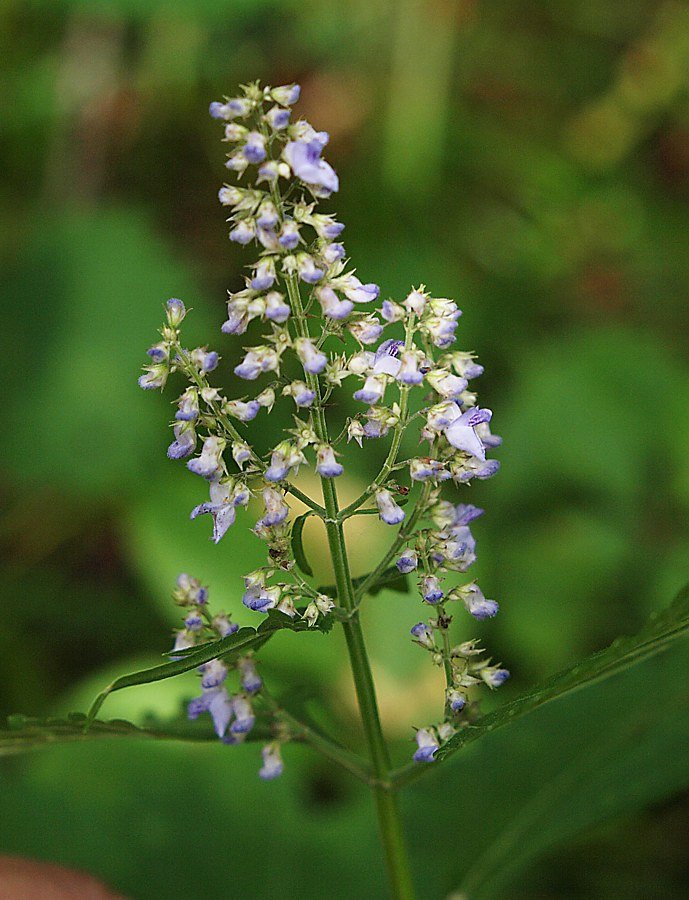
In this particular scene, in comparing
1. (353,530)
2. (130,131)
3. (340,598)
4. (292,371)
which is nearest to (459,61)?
(130,131)

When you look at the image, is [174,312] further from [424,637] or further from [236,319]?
[424,637]

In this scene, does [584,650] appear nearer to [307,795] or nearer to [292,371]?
[307,795]

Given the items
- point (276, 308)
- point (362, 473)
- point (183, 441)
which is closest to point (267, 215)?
point (276, 308)

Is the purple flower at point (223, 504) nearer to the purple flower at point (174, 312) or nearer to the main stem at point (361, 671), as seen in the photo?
the main stem at point (361, 671)

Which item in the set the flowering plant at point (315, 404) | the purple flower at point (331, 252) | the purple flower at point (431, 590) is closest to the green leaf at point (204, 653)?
the flowering plant at point (315, 404)

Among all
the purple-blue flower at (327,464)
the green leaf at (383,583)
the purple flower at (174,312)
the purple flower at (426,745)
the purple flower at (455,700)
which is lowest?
the purple flower at (426,745)

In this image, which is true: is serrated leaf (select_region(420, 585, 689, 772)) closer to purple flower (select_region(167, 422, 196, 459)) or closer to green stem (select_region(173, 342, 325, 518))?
green stem (select_region(173, 342, 325, 518))
